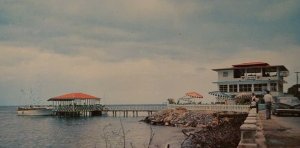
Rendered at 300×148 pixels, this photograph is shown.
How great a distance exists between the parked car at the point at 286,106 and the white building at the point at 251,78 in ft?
83.8

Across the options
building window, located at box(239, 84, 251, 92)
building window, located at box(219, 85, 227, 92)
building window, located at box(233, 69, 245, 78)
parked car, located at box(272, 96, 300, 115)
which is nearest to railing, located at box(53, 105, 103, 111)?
building window, located at box(219, 85, 227, 92)

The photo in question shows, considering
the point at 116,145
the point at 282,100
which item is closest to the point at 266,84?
the point at 282,100

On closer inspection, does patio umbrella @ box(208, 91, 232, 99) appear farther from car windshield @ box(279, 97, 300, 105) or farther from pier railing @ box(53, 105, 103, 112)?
pier railing @ box(53, 105, 103, 112)

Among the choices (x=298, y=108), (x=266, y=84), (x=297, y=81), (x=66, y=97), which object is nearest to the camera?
(x=298, y=108)

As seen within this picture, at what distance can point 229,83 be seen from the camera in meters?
58.5

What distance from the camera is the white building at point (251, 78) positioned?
55500 mm

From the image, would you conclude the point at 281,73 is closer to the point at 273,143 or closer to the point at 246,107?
the point at 246,107

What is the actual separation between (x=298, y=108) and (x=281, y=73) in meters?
30.3

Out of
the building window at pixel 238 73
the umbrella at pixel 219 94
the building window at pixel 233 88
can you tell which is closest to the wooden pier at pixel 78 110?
the umbrella at pixel 219 94

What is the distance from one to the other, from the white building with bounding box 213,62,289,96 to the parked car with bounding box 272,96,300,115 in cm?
2555

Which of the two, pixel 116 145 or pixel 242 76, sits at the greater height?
pixel 242 76

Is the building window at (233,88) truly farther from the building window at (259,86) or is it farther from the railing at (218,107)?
the railing at (218,107)

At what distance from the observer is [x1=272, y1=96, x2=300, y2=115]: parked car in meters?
28.0

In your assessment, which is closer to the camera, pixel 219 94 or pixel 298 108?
pixel 298 108
